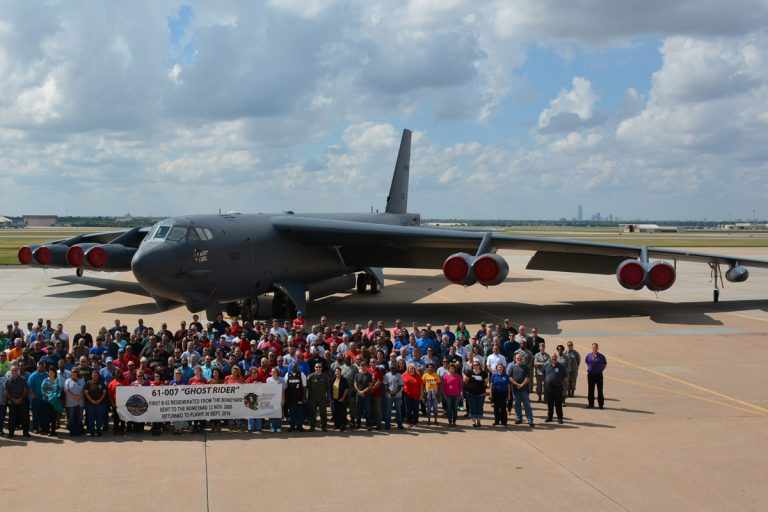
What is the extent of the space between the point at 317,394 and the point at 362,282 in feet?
60.9

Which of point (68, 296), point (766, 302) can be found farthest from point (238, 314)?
point (766, 302)

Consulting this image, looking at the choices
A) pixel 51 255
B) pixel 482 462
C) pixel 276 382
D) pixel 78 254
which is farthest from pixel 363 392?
pixel 51 255

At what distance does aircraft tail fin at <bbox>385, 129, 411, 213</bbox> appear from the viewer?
32.1 meters

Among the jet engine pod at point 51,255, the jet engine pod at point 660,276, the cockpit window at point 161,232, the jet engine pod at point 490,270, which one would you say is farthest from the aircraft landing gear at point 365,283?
the jet engine pod at point 660,276

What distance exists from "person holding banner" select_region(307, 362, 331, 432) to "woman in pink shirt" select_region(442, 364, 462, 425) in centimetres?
172

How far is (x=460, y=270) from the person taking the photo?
63.7ft

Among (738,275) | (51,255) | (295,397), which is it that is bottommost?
(295,397)

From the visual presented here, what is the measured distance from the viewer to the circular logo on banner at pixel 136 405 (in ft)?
32.1

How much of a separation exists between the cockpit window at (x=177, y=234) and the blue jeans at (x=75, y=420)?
28.5 feet

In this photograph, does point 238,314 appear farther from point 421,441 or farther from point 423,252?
point 421,441

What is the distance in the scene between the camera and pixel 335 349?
473 inches

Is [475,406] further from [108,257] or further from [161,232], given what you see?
[108,257]

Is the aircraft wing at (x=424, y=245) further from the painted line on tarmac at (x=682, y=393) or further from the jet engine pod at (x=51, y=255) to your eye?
the jet engine pod at (x=51, y=255)

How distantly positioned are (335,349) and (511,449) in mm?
3900
